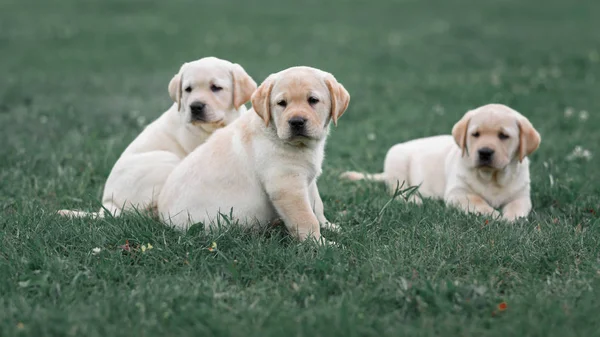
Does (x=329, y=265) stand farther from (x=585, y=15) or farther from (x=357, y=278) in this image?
(x=585, y=15)

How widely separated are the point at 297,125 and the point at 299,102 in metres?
0.17

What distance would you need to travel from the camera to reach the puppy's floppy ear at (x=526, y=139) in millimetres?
5703

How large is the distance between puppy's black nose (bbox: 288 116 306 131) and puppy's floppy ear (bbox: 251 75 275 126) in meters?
0.23

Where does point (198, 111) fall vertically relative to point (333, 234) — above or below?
above

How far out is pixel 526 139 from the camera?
5.72m

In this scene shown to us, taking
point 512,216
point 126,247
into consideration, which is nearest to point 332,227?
point 126,247

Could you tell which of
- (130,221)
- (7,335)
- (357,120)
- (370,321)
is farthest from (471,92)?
(7,335)

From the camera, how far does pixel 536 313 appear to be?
136 inches

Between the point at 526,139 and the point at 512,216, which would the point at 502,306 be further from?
the point at 526,139

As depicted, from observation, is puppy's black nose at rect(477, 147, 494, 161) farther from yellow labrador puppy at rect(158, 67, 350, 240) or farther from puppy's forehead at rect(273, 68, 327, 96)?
puppy's forehead at rect(273, 68, 327, 96)

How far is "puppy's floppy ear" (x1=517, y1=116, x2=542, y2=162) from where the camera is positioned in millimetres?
5703

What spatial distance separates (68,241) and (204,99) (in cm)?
163

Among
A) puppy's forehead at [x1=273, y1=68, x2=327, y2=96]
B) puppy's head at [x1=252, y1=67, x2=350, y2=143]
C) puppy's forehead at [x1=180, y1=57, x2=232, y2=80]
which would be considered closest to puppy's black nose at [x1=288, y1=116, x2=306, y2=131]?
puppy's head at [x1=252, y1=67, x2=350, y2=143]

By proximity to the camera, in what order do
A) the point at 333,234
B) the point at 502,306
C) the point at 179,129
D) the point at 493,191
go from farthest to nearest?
the point at 493,191 < the point at 179,129 < the point at 333,234 < the point at 502,306
